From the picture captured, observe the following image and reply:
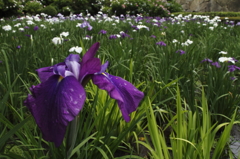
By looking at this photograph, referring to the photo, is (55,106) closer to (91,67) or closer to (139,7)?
(91,67)

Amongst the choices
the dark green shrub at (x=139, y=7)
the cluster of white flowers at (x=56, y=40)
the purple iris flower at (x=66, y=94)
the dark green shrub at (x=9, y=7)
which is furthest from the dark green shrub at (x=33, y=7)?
the purple iris flower at (x=66, y=94)

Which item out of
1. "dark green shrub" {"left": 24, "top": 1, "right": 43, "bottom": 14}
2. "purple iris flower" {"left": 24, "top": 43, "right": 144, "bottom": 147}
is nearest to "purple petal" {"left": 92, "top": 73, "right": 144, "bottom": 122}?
"purple iris flower" {"left": 24, "top": 43, "right": 144, "bottom": 147}

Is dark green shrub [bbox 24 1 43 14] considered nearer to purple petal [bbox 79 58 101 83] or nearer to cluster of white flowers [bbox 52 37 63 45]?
cluster of white flowers [bbox 52 37 63 45]

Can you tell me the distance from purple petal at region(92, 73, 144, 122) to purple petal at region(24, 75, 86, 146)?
0.09 meters

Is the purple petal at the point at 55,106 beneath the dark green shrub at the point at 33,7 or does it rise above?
beneath

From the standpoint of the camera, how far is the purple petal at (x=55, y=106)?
2.14 ft

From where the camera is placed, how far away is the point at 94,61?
2.46 feet

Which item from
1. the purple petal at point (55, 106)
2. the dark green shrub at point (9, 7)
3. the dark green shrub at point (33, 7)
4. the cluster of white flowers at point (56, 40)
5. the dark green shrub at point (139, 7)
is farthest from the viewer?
the dark green shrub at point (33, 7)

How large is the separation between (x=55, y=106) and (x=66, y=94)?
5cm

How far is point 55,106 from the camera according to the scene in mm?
663

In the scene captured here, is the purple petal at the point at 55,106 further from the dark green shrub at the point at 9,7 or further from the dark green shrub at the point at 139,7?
the dark green shrub at the point at 9,7

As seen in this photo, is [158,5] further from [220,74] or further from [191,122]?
[191,122]

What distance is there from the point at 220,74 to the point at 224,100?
0.95 ft

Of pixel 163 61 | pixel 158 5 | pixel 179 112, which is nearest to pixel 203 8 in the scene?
pixel 158 5
